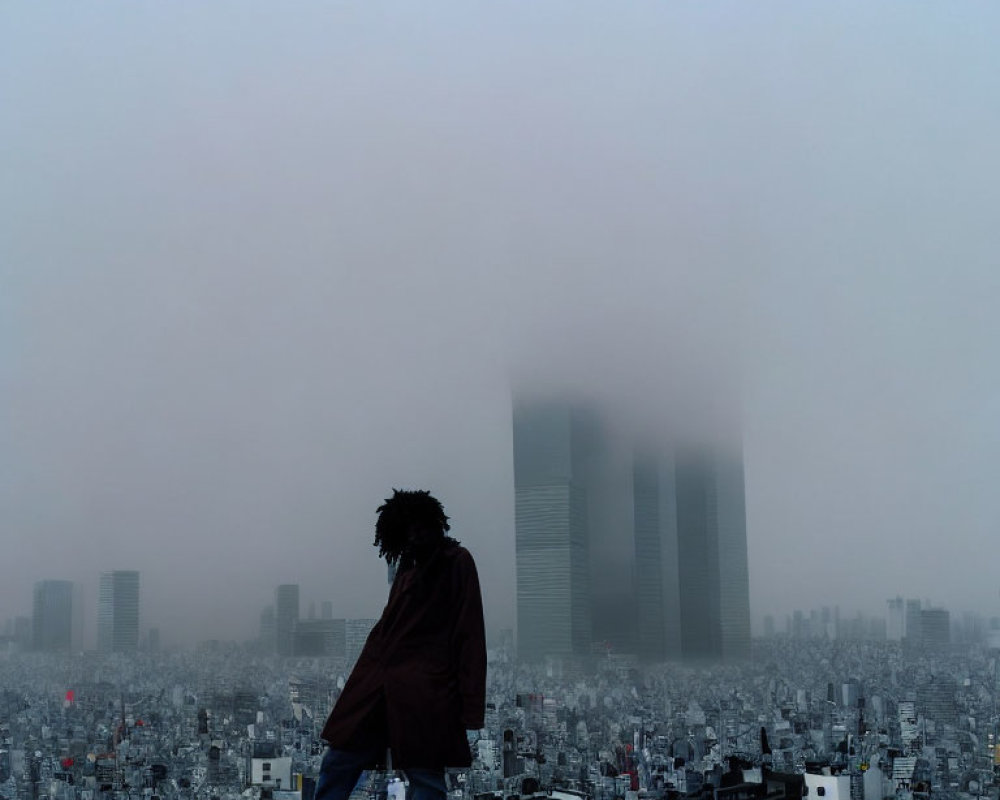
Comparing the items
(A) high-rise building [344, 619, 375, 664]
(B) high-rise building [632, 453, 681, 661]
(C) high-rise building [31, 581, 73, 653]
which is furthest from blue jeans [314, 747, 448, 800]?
(C) high-rise building [31, 581, 73, 653]

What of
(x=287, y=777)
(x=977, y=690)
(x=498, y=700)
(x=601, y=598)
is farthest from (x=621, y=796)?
(x=977, y=690)

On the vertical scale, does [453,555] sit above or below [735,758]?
above

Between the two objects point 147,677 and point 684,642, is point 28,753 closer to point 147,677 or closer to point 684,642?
point 147,677

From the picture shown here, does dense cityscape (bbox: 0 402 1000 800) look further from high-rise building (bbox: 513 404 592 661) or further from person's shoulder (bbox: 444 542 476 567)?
person's shoulder (bbox: 444 542 476 567)

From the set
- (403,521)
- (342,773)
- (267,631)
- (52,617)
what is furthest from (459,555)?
(52,617)

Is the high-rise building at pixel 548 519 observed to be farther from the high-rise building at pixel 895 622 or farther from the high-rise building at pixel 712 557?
the high-rise building at pixel 895 622

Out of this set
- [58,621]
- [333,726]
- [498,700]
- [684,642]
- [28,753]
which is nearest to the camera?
[333,726]

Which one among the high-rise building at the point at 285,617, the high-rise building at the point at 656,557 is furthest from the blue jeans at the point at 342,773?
the high-rise building at the point at 656,557
